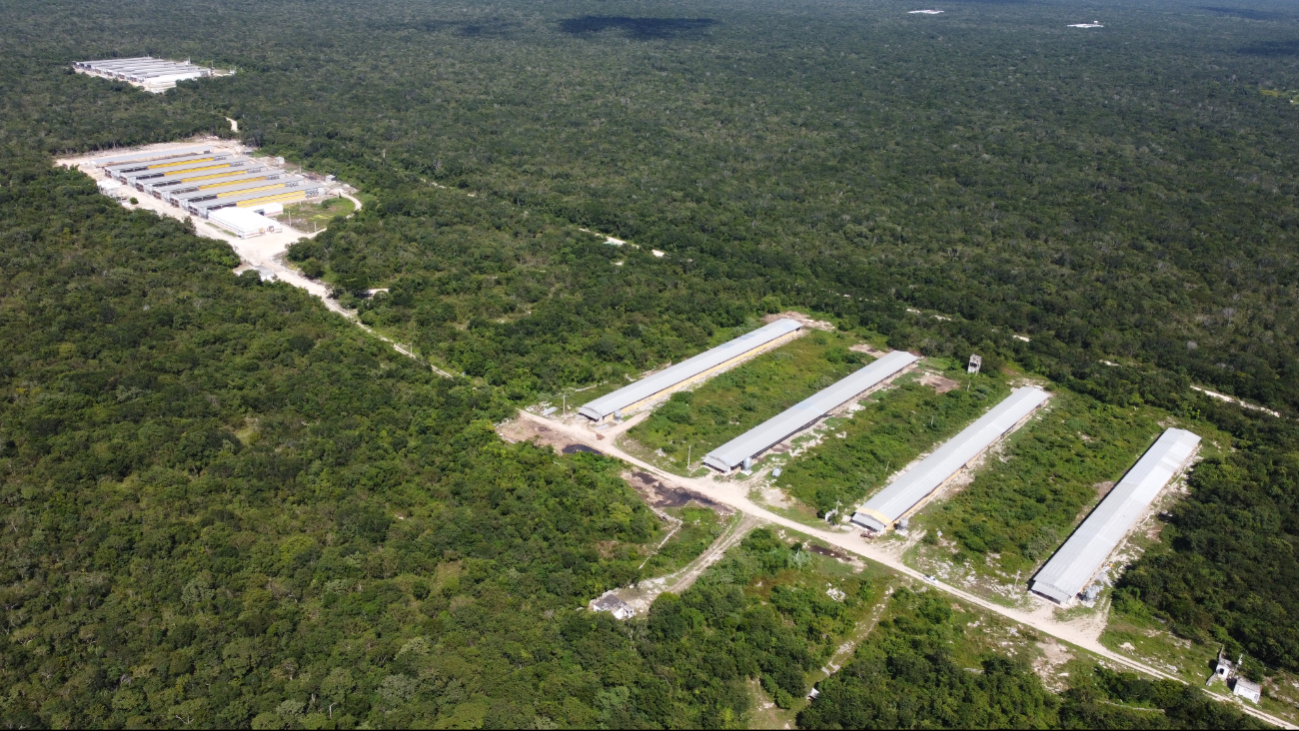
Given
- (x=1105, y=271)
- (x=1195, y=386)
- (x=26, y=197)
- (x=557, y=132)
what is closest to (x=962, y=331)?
(x=1195, y=386)

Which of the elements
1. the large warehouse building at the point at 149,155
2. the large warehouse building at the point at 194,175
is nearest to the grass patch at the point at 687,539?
the large warehouse building at the point at 194,175

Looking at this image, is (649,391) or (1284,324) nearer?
Answer: (649,391)

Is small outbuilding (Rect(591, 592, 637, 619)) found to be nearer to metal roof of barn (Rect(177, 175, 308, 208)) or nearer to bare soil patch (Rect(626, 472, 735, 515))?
bare soil patch (Rect(626, 472, 735, 515))

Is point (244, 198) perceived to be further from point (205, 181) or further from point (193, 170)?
point (193, 170)

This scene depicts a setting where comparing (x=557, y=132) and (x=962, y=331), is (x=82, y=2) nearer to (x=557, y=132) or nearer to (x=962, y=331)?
(x=557, y=132)

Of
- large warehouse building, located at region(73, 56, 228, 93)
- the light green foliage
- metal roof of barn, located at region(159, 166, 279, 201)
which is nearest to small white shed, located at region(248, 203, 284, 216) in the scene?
metal roof of barn, located at region(159, 166, 279, 201)

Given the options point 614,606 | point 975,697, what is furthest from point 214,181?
point 975,697
